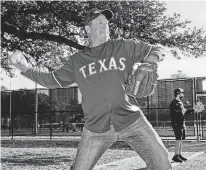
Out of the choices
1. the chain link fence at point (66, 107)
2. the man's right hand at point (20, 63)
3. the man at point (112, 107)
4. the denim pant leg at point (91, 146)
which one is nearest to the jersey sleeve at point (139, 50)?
the man at point (112, 107)

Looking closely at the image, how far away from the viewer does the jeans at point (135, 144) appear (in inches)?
135

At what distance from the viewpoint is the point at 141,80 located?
12.3 feet

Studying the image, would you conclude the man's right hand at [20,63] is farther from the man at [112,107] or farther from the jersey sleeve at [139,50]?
the jersey sleeve at [139,50]

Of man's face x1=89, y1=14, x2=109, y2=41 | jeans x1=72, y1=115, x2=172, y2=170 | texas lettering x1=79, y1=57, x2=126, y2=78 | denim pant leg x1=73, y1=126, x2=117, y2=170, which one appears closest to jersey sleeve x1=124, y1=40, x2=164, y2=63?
texas lettering x1=79, y1=57, x2=126, y2=78

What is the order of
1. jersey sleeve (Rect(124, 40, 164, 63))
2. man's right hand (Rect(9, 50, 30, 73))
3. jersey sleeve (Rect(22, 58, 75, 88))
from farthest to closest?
man's right hand (Rect(9, 50, 30, 73)) → jersey sleeve (Rect(22, 58, 75, 88)) → jersey sleeve (Rect(124, 40, 164, 63))

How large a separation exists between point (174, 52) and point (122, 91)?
1264cm

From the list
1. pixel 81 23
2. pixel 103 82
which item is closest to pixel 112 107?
pixel 103 82

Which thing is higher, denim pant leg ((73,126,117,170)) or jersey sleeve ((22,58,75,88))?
jersey sleeve ((22,58,75,88))

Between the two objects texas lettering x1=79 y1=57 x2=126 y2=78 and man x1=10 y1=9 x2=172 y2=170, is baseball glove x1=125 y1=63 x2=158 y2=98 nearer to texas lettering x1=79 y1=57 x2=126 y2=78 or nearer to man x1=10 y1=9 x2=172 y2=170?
man x1=10 y1=9 x2=172 y2=170

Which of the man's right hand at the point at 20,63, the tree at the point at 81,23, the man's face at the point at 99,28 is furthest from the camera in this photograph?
the tree at the point at 81,23

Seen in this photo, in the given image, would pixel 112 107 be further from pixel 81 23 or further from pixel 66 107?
pixel 66 107

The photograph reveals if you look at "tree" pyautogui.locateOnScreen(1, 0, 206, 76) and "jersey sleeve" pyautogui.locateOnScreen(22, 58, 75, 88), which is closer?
"jersey sleeve" pyautogui.locateOnScreen(22, 58, 75, 88)

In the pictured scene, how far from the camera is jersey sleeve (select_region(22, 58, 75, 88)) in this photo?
398 centimetres

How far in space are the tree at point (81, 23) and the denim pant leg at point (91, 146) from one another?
31.0 ft
